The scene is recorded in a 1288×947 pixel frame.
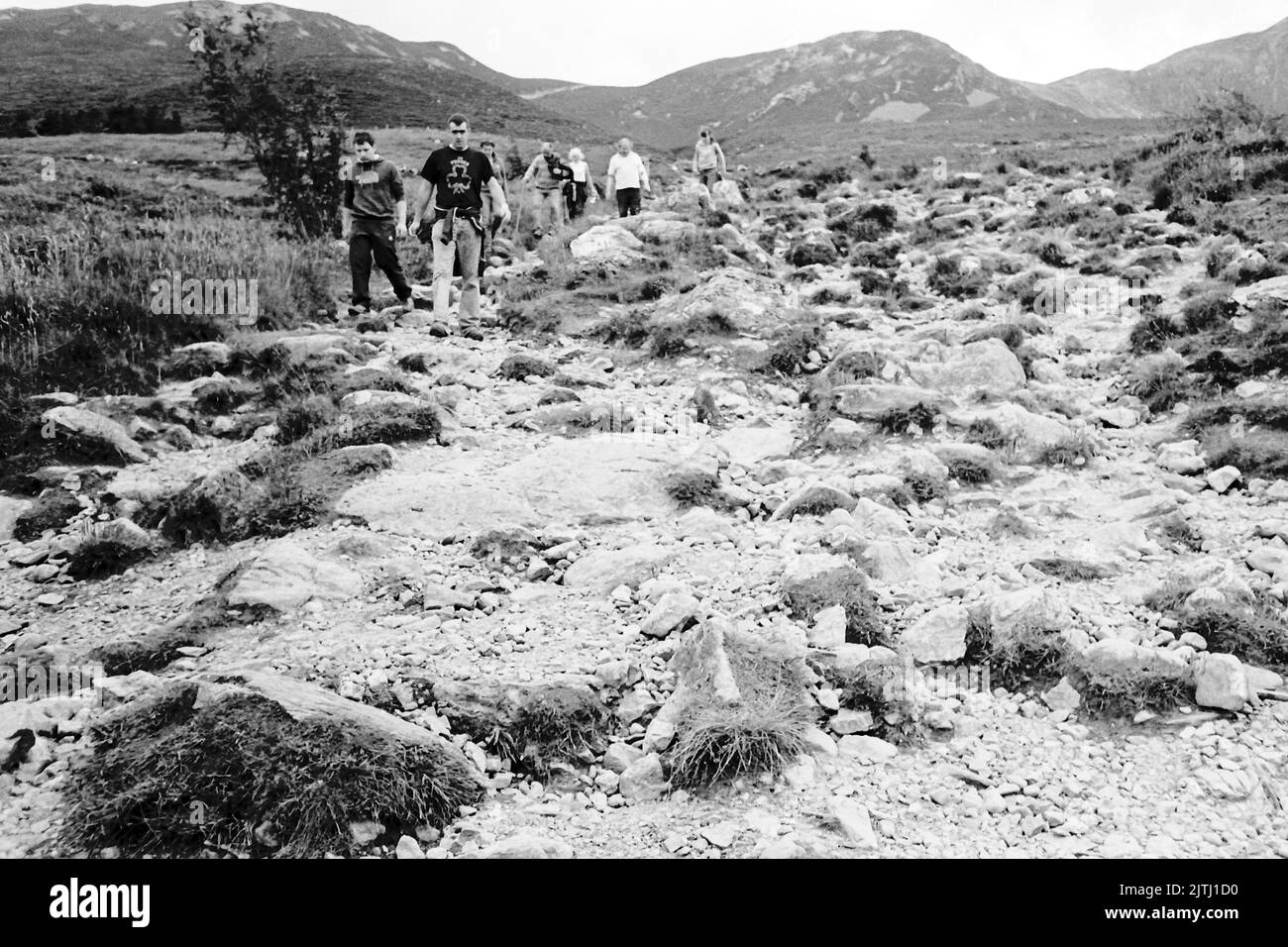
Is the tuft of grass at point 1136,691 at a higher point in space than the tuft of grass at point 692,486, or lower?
lower

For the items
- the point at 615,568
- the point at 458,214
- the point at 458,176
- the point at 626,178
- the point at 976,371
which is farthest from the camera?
the point at 626,178

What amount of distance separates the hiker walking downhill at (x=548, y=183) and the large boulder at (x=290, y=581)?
14630 mm

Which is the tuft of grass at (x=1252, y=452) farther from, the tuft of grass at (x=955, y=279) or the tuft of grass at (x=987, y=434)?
the tuft of grass at (x=955, y=279)

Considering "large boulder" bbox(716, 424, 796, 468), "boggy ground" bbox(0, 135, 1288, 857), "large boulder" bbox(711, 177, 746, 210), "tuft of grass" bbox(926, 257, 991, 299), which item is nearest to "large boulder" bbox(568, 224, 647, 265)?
"boggy ground" bbox(0, 135, 1288, 857)

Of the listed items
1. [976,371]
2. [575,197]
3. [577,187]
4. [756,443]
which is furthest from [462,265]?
[577,187]

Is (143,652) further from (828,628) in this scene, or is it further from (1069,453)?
(1069,453)

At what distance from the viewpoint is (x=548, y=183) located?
1938 centimetres

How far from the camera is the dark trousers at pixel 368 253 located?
13391 millimetres

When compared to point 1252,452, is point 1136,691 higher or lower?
lower

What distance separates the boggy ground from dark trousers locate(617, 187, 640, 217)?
853cm

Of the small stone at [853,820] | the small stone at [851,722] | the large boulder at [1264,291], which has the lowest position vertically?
the small stone at [853,820]

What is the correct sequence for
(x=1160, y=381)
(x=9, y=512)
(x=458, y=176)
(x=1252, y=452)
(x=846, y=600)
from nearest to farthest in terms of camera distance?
(x=846, y=600), (x=9, y=512), (x=1252, y=452), (x=1160, y=381), (x=458, y=176)

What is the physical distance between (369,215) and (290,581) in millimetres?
8770

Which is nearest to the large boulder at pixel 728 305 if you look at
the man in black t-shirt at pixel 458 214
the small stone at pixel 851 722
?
the man in black t-shirt at pixel 458 214
